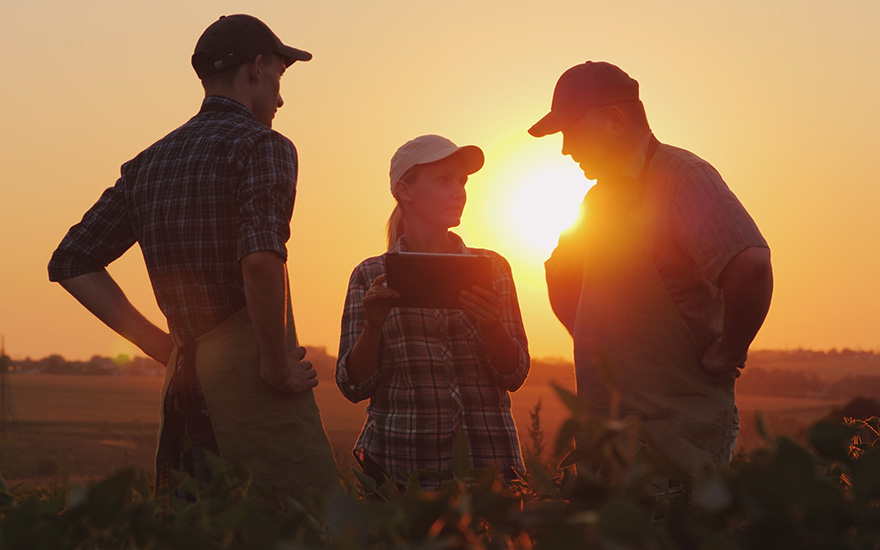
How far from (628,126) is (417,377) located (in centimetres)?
142

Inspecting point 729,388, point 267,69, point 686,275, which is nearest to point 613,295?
point 686,275

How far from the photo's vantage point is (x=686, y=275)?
2.95 meters

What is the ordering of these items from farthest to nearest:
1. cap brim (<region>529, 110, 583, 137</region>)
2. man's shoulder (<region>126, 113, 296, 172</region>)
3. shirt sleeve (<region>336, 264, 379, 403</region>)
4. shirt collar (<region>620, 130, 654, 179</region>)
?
shirt sleeve (<region>336, 264, 379, 403</region>) → cap brim (<region>529, 110, 583, 137</region>) → shirt collar (<region>620, 130, 654, 179</region>) → man's shoulder (<region>126, 113, 296, 172</region>)

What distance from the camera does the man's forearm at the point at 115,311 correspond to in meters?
3.18

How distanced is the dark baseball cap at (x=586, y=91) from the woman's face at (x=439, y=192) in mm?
751

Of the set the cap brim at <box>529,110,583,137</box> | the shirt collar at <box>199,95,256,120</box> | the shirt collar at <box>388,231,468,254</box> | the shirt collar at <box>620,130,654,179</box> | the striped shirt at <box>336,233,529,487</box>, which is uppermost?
the shirt collar at <box>199,95,256,120</box>

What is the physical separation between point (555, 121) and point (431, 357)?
1.19 m

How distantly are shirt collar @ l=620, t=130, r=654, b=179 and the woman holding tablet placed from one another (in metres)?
0.78

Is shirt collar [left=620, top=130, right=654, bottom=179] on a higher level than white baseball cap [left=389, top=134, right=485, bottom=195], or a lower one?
lower

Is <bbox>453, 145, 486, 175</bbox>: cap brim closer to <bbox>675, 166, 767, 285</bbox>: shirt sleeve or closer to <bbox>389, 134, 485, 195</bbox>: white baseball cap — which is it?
<bbox>389, 134, 485, 195</bbox>: white baseball cap

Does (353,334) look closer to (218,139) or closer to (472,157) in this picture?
(472,157)

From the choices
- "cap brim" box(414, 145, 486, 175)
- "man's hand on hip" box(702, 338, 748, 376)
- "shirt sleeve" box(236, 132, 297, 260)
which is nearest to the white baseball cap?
A: "cap brim" box(414, 145, 486, 175)

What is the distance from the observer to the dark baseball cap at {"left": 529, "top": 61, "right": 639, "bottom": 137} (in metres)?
3.30

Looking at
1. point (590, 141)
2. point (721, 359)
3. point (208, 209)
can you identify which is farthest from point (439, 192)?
point (721, 359)
